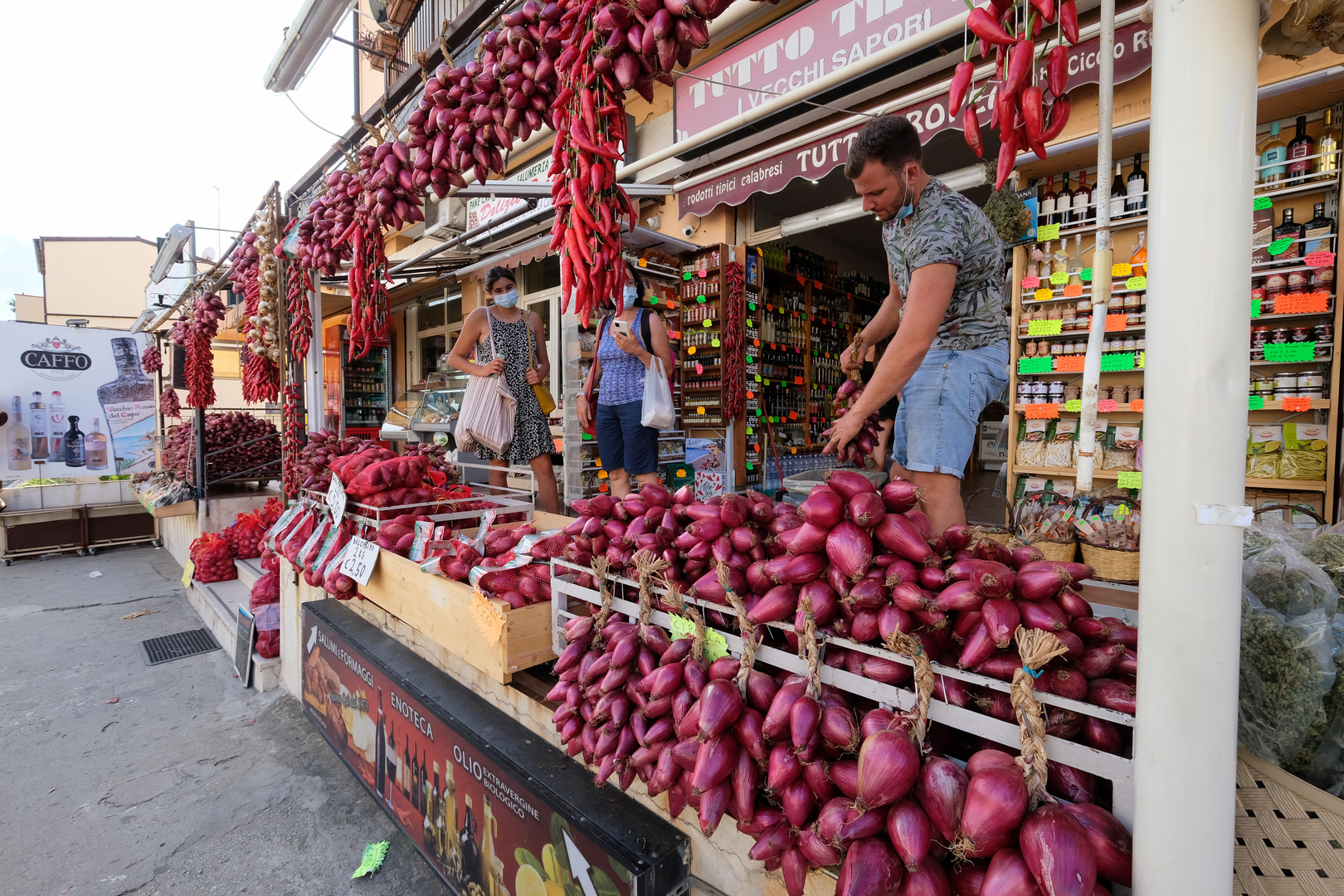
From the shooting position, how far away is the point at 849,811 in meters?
0.89

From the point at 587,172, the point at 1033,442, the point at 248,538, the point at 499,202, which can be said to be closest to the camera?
the point at 587,172

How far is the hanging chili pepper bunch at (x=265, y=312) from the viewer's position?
13.3 feet

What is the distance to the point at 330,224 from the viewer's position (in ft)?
11.1

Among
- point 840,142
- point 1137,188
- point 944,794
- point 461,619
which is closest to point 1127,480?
point 1137,188

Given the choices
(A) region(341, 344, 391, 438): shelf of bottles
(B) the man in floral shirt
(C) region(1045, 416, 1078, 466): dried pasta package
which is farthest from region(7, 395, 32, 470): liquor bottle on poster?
(C) region(1045, 416, 1078, 466): dried pasta package

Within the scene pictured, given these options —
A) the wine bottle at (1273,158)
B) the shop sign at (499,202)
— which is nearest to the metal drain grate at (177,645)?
the shop sign at (499,202)

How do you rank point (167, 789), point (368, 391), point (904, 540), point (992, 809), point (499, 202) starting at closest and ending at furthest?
1. point (992, 809)
2. point (904, 540)
3. point (167, 789)
4. point (499, 202)
5. point (368, 391)

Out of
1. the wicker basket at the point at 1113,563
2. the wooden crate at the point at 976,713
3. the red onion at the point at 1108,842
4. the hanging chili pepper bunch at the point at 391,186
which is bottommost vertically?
the wicker basket at the point at 1113,563

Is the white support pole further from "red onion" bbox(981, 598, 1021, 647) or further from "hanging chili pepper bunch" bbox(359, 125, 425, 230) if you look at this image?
"hanging chili pepper bunch" bbox(359, 125, 425, 230)

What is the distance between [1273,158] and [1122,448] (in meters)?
1.93

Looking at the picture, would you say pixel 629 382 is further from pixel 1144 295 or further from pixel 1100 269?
pixel 1144 295

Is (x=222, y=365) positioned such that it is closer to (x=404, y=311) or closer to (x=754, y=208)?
(x=404, y=311)

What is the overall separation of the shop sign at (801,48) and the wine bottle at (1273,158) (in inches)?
85.4

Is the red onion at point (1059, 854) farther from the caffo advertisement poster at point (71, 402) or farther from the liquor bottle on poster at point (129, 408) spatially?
the caffo advertisement poster at point (71, 402)
